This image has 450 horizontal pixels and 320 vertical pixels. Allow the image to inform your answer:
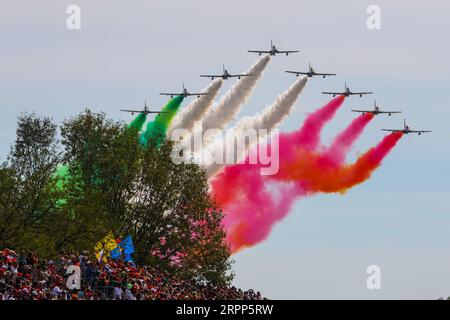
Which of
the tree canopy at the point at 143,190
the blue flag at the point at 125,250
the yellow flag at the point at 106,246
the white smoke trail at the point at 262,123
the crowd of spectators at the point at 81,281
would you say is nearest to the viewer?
the crowd of spectators at the point at 81,281

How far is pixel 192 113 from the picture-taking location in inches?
7126

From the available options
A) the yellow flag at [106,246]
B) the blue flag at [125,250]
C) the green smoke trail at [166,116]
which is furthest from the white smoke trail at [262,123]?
the yellow flag at [106,246]

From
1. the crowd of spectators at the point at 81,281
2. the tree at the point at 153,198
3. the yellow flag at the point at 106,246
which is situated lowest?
the crowd of spectators at the point at 81,281

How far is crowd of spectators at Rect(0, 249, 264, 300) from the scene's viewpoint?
70562 millimetres

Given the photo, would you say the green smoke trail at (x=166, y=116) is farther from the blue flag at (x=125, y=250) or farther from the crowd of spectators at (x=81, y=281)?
the crowd of spectators at (x=81, y=281)

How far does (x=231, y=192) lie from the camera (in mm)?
178375

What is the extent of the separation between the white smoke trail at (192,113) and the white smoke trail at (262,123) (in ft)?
14.8

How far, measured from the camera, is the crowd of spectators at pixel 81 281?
70.6 meters

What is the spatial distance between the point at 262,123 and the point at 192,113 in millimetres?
9395

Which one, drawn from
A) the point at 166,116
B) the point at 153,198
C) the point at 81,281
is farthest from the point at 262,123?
the point at 81,281

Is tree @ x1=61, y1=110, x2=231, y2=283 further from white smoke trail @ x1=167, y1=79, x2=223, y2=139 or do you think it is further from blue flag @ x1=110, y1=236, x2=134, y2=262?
white smoke trail @ x1=167, y1=79, x2=223, y2=139

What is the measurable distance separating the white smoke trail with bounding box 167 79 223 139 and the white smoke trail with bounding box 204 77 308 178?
4504mm

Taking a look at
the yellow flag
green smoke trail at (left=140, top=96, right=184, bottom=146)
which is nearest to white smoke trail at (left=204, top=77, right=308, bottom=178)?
green smoke trail at (left=140, top=96, right=184, bottom=146)
